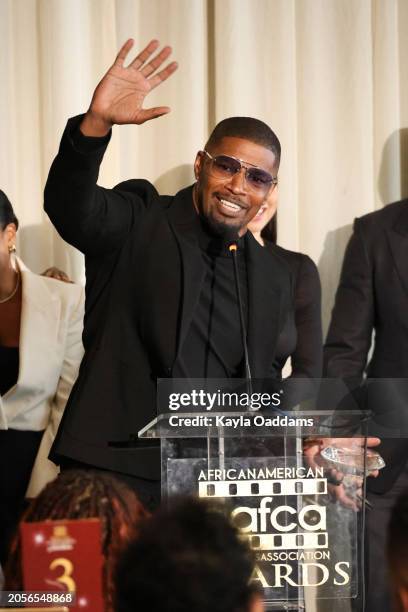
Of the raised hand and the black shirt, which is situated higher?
the raised hand

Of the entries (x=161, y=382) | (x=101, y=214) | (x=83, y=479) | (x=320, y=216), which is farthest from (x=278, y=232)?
(x=83, y=479)

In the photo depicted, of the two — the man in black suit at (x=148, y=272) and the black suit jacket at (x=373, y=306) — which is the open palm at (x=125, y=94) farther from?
the black suit jacket at (x=373, y=306)

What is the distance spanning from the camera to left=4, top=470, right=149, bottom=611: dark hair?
145 cm

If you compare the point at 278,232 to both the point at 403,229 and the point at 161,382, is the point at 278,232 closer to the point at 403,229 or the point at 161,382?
the point at 403,229

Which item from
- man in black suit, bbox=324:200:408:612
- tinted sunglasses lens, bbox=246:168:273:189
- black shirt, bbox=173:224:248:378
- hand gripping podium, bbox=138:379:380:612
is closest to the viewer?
hand gripping podium, bbox=138:379:380:612

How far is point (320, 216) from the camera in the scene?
12.7 feet

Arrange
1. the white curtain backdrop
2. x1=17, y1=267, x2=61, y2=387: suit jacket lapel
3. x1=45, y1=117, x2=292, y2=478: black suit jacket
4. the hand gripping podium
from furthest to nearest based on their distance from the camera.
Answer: the white curtain backdrop
x1=17, y1=267, x2=61, y2=387: suit jacket lapel
x1=45, y1=117, x2=292, y2=478: black suit jacket
the hand gripping podium

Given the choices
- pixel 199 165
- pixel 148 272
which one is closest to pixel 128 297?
pixel 148 272

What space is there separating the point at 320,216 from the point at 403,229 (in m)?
0.52

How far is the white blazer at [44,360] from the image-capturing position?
3127 mm

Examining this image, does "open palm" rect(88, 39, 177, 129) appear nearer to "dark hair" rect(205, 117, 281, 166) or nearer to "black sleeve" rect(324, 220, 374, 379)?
"dark hair" rect(205, 117, 281, 166)

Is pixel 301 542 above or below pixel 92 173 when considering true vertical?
below

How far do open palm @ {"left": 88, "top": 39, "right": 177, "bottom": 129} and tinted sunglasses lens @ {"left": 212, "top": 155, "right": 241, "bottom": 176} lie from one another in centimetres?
24

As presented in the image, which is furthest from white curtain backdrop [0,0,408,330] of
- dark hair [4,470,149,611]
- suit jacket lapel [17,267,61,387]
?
dark hair [4,470,149,611]
